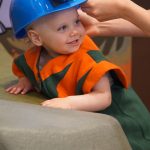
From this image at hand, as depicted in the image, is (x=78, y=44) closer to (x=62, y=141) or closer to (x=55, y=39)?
(x=55, y=39)

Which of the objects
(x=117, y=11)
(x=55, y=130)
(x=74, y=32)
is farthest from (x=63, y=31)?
(x=55, y=130)

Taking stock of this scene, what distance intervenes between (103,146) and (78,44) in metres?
0.40

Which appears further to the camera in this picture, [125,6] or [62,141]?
[125,6]

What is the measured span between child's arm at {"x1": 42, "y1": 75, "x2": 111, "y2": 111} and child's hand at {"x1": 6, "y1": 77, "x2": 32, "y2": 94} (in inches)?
5.7

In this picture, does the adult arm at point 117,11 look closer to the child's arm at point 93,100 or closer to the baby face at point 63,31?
the baby face at point 63,31

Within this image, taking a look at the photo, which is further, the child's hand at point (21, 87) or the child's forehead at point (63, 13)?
the child's hand at point (21, 87)

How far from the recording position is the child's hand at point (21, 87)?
99 cm

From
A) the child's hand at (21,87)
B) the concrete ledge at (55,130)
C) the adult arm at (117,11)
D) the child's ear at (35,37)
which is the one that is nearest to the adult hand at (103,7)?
the adult arm at (117,11)

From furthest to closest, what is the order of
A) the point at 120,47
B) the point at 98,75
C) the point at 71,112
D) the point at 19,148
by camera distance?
1. the point at 120,47
2. the point at 98,75
3. the point at 71,112
4. the point at 19,148

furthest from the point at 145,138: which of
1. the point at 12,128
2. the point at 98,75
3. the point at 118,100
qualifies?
the point at 12,128

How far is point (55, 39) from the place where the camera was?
89 centimetres

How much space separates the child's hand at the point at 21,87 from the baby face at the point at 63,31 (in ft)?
0.47

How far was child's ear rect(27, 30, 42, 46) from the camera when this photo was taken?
918mm

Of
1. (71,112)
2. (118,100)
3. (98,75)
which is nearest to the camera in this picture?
(71,112)
